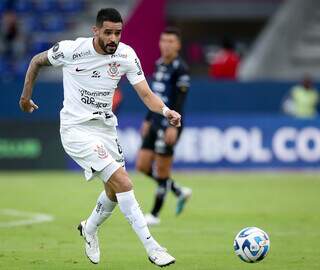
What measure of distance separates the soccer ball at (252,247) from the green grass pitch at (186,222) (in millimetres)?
165

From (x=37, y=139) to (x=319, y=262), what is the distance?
43.9ft

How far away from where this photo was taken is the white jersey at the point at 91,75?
32.2 ft

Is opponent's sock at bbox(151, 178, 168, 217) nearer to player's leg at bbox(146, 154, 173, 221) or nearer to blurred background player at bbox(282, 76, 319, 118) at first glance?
player's leg at bbox(146, 154, 173, 221)

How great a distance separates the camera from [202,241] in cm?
1198

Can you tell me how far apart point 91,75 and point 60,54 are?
0.38 meters

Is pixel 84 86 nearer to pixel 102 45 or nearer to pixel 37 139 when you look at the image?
pixel 102 45

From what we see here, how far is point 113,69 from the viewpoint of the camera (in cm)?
981

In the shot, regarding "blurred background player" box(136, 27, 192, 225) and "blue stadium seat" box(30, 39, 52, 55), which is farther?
"blue stadium seat" box(30, 39, 52, 55)

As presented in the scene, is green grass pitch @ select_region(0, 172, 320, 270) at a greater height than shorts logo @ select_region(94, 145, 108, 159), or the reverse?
shorts logo @ select_region(94, 145, 108, 159)

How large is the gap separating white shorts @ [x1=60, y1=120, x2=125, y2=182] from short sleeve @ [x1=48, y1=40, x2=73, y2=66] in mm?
644

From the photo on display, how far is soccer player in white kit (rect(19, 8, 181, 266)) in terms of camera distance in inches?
377

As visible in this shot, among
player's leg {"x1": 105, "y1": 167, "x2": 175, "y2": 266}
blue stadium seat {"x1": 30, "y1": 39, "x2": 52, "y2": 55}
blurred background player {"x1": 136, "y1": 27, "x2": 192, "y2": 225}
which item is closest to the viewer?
player's leg {"x1": 105, "y1": 167, "x2": 175, "y2": 266}

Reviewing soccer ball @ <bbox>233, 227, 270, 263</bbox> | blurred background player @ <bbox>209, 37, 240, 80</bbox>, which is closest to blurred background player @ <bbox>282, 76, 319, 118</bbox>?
blurred background player @ <bbox>209, 37, 240, 80</bbox>

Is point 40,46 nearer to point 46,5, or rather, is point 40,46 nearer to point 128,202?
point 46,5
